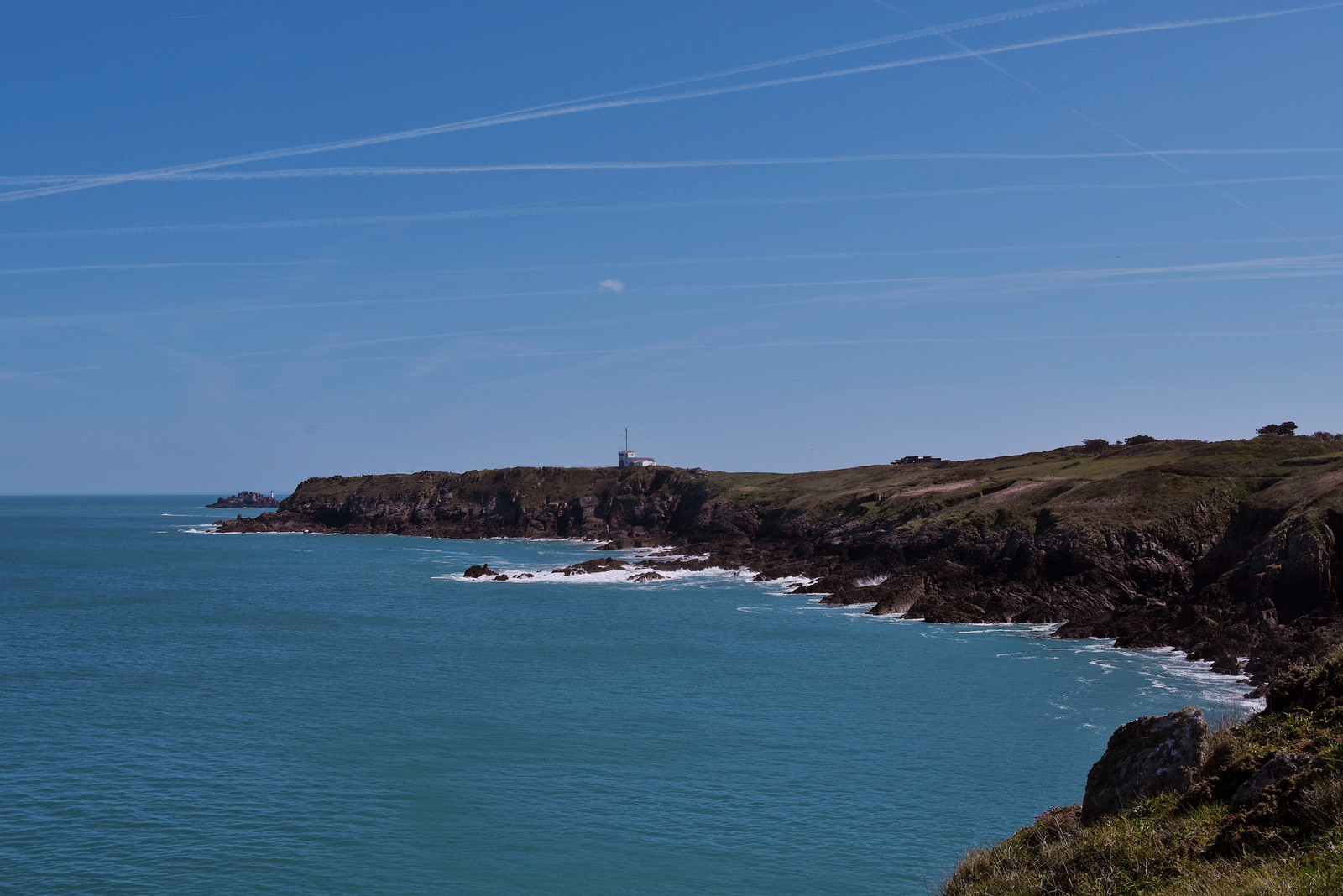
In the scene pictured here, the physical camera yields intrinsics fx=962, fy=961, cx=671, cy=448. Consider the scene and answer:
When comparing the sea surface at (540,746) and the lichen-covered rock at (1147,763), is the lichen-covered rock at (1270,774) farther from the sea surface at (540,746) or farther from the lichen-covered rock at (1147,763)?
the sea surface at (540,746)

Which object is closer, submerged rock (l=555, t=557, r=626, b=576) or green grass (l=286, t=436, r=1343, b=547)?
green grass (l=286, t=436, r=1343, b=547)

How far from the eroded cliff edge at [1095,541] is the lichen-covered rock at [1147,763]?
31.3 m

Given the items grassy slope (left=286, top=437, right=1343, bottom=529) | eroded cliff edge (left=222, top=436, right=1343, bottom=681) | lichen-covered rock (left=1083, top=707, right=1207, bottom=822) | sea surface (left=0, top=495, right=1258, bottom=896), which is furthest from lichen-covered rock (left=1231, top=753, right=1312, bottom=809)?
grassy slope (left=286, top=437, right=1343, bottom=529)

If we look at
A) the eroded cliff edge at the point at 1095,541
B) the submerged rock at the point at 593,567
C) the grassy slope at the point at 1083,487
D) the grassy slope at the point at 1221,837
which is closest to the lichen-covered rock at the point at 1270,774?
the grassy slope at the point at 1221,837

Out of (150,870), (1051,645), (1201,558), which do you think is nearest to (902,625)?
(1051,645)

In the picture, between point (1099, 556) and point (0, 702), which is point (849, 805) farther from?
point (1099, 556)

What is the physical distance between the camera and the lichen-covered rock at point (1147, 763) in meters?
15.3

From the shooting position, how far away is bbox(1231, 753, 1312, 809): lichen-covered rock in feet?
42.9

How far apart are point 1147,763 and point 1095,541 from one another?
53701 mm

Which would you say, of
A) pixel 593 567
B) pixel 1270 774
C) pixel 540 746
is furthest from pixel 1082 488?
pixel 1270 774

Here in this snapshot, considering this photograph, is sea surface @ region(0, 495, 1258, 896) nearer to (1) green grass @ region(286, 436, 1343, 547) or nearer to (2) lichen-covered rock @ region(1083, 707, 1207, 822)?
(2) lichen-covered rock @ region(1083, 707, 1207, 822)

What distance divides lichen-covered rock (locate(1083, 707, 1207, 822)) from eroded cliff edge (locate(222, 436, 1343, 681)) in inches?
1231

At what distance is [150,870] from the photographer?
2242 centimetres

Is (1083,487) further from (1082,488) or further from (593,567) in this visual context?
(593,567)
